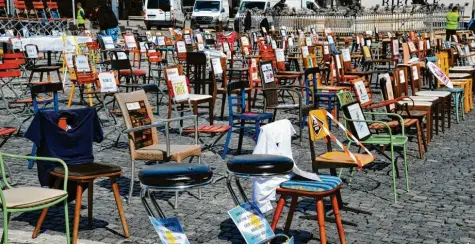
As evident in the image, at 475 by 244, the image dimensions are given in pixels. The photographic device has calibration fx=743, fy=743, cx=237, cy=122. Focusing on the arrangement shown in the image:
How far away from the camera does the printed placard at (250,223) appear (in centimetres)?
444

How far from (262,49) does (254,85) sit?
3198 millimetres

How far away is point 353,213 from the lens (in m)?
6.68

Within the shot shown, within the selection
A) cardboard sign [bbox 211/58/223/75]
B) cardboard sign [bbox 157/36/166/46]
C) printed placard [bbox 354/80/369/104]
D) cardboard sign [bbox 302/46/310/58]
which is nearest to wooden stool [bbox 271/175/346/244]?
printed placard [bbox 354/80/369/104]

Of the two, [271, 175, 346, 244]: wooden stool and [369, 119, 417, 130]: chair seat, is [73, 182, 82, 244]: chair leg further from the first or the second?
[369, 119, 417, 130]: chair seat

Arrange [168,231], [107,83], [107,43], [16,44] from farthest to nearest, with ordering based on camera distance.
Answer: [16,44]
[107,43]
[107,83]
[168,231]

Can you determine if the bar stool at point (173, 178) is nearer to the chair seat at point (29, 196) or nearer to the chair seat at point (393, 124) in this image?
the chair seat at point (29, 196)

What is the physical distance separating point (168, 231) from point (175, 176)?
30cm

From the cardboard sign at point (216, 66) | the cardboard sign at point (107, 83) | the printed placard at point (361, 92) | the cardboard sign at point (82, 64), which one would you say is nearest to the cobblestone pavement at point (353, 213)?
the printed placard at point (361, 92)

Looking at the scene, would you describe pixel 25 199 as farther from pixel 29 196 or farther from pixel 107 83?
pixel 107 83

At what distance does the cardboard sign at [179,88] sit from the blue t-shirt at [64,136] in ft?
12.0

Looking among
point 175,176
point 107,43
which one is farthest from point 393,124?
point 107,43

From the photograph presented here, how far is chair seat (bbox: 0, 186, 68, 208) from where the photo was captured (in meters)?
4.68

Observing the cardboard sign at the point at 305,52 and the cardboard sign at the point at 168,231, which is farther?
the cardboard sign at the point at 305,52

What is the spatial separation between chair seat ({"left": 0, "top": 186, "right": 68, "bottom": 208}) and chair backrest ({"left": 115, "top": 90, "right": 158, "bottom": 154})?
1688 mm
